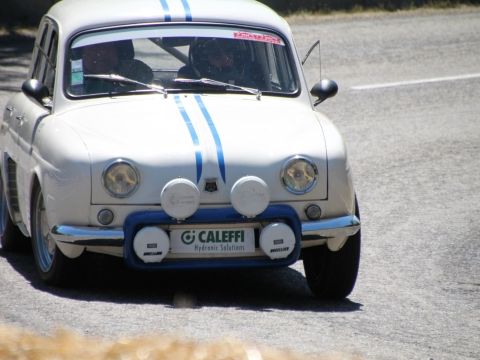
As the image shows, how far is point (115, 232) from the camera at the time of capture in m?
6.97

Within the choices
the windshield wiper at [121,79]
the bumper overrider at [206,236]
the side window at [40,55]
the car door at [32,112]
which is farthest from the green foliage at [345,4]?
the bumper overrider at [206,236]

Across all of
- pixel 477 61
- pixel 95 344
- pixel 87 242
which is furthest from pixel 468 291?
pixel 477 61

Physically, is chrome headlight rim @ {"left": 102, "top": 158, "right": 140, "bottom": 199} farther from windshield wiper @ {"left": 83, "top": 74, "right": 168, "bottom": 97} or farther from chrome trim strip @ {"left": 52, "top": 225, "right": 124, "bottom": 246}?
windshield wiper @ {"left": 83, "top": 74, "right": 168, "bottom": 97}

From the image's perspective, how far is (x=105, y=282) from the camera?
763cm

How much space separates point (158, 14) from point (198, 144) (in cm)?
149

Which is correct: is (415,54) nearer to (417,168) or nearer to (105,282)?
(417,168)

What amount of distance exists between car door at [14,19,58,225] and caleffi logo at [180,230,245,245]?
46.6 inches

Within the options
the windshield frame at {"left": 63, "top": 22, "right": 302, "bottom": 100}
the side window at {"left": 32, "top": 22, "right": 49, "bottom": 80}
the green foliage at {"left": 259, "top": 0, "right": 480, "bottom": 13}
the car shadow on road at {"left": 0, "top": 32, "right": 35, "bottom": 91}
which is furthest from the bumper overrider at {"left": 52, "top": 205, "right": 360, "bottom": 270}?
the green foliage at {"left": 259, "top": 0, "right": 480, "bottom": 13}

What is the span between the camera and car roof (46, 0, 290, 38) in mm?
8227

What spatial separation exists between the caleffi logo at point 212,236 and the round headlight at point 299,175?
1.23ft

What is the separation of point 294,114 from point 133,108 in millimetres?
963

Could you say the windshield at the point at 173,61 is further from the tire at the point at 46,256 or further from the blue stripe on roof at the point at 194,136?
the tire at the point at 46,256

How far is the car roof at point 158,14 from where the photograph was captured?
8.23 metres

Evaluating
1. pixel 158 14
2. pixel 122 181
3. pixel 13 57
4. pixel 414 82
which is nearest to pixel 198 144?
pixel 122 181
